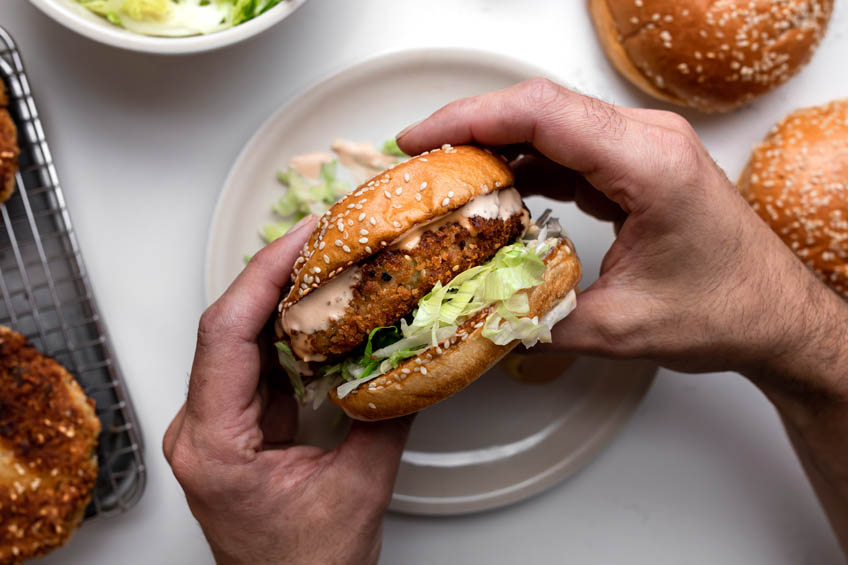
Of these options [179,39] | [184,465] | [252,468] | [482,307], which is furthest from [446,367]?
[179,39]

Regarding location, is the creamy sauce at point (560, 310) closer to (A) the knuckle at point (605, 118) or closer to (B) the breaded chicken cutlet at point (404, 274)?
(B) the breaded chicken cutlet at point (404, 274)

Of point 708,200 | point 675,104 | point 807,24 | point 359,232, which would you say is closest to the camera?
point 359,232

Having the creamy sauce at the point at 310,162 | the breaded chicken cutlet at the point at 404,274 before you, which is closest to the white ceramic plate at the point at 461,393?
the creamy sauce at the point at 310,162

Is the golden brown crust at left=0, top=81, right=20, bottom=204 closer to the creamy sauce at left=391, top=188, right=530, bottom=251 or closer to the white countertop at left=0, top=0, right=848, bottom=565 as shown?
the white countertop at left=0, top=0, right=848, bottom=565

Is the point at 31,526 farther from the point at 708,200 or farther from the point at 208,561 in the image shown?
the point at 708,200

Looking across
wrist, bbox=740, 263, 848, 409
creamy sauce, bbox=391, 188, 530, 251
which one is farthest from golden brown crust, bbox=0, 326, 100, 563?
wrist, bbox=740, 263, 848, 409

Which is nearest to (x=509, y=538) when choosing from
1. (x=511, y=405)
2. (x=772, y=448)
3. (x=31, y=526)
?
(x=511, y=405)
